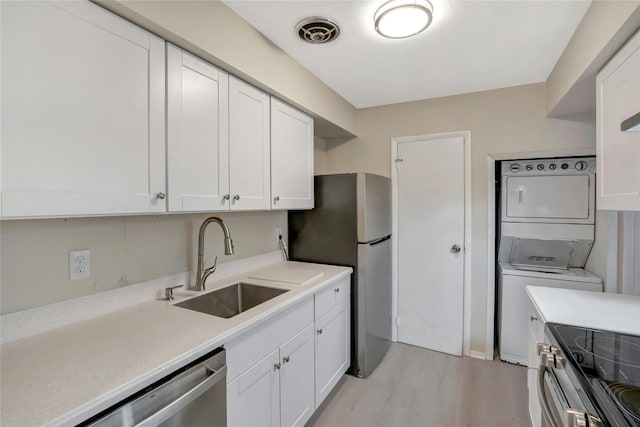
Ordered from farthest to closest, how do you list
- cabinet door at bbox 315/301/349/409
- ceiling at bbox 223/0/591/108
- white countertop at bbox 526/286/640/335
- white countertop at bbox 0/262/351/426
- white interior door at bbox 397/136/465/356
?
white interior door at bbox 397/136/465/356 < cabinet door at bbox 315/301/349/409 < ceiling at bbox 223/0/591/108 < white countertop at bbox 526/286/640/335 < white countertop at bbox 0/262/351/426

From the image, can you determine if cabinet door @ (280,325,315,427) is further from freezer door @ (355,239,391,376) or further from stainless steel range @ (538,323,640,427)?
stainless steel range @ (538,323,640,427)

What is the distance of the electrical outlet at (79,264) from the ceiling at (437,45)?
135 cm

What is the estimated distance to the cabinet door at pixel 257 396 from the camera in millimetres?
1243

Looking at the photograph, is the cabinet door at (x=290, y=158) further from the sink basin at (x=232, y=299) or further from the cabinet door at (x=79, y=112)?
the cabinet door at (x=79, y=112)

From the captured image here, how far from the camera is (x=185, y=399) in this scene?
0.99 m

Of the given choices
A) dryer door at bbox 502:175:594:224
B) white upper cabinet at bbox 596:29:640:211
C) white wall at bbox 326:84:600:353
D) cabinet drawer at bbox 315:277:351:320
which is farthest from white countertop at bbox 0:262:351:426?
dryer door at bbox 502:175:594:224

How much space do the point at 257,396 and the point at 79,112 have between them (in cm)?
134

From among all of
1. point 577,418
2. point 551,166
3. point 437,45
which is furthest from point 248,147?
point 551,166

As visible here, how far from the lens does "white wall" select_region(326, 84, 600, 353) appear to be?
2.38 m

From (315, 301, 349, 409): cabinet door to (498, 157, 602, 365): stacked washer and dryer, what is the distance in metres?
1.45

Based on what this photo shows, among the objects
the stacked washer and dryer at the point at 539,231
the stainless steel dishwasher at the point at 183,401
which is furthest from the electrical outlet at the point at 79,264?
the stacked washer and dryer at the point at 539,231

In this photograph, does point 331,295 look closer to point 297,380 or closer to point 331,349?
point 331,349

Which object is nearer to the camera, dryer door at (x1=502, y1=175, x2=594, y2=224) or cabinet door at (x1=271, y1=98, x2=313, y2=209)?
cabinet door at (x1=271, y1=98, x2=313, y2=209)

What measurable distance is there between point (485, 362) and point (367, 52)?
2.68m
